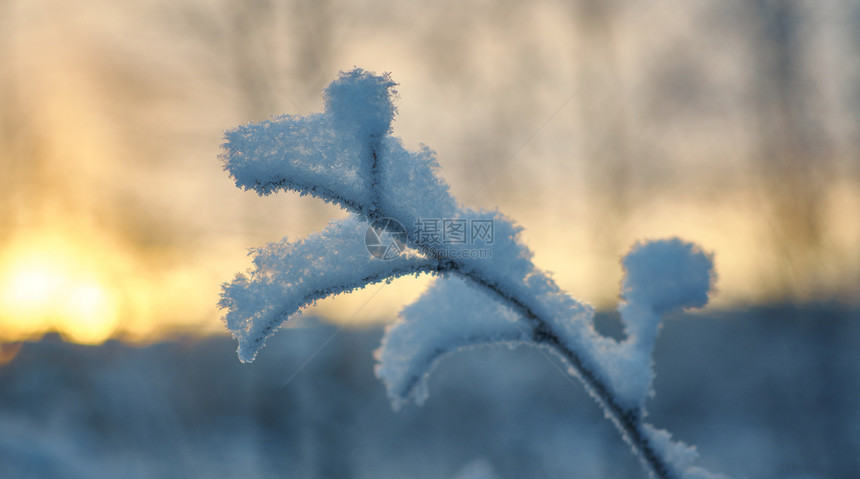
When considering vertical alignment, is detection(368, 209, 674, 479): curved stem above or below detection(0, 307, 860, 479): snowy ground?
below

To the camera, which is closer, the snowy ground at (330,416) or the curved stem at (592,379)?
the curved stem at (592,379)

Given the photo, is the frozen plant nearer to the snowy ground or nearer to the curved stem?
the curved stem

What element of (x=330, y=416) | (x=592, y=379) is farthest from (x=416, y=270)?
(x=330, y=416)

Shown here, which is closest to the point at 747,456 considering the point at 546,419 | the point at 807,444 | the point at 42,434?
the point at 807,444

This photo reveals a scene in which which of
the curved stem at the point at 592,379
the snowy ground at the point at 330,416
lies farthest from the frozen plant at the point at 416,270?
the snowy ground at the point at 330,416

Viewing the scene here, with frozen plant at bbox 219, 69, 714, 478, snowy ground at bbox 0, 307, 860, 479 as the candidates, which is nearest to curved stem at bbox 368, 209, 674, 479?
frozen plant at bbox 219, 69, 714, 478

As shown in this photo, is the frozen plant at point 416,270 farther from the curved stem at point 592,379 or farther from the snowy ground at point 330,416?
the snowy ground at point 330,416
